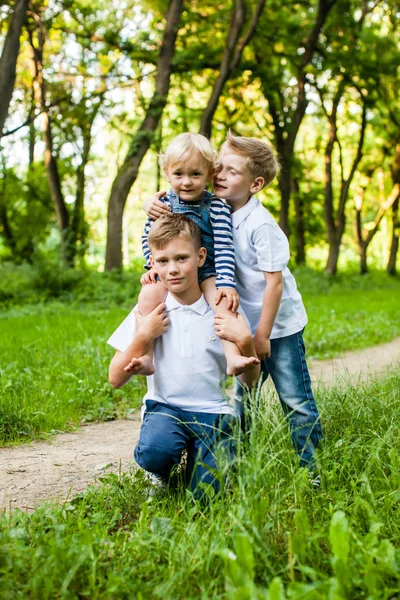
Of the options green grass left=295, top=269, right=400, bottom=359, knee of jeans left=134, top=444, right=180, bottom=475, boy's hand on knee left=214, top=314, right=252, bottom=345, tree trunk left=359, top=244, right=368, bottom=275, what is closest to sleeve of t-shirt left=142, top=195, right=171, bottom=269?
boy's hand on knee left=214, top=314, right=252, bottom=345

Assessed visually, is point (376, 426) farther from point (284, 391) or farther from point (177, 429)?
point (177, 429)

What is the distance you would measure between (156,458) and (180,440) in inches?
5.8

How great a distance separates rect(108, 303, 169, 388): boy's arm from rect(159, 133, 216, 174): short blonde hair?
74 cm

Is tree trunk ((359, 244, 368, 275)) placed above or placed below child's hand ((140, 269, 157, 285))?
above

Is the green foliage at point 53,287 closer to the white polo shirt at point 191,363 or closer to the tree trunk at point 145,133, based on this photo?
the tree trunk at point 145,133

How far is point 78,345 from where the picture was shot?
7.48 meters

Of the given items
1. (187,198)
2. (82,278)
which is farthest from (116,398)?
(82,278)

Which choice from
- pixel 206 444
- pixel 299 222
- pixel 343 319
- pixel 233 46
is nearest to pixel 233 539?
pixel 206 444

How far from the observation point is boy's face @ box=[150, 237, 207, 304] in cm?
349

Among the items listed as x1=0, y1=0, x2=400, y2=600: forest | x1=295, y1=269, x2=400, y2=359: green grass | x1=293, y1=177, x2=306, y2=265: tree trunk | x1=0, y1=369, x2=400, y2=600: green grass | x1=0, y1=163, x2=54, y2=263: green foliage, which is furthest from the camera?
x1=293, y1=177, x2=306, y2=265: tree trunk

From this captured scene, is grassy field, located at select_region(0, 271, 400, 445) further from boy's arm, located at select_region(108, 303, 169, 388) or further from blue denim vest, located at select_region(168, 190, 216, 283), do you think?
blue denim vest, located at select_region(168, 190, 216, 283)

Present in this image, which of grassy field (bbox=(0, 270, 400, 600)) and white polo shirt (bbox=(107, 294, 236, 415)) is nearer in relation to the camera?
grassy field (bbox=(0, 270, 400, 600))

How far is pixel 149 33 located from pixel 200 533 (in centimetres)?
1709

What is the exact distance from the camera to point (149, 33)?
1792 centimetres
